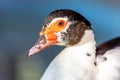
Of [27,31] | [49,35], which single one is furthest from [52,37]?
[27,31]

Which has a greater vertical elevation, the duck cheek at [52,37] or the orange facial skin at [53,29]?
the orange facial skin at [53,29]

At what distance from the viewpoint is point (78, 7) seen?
69.5 inches

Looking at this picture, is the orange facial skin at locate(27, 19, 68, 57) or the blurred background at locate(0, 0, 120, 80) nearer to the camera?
the orange facial skin at locate(27, 19, 68, 57)

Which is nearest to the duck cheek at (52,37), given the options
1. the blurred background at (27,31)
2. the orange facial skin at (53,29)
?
the orange facial skin at (53,29)

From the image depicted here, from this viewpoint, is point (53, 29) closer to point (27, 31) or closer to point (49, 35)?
point (49, 35)

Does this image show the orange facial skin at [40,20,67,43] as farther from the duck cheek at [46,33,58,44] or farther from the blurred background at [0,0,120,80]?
the blurred background at [0,0,120,80]

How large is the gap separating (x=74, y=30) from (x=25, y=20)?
1066 millimetres

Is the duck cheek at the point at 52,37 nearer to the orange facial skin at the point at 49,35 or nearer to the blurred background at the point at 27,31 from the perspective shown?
the orange facial skin at the point at 49,35


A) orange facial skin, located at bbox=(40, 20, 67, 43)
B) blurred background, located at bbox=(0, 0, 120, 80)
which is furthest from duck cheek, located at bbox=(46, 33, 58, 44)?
blurred background, located at bbox=(0, 0, 120, 80)

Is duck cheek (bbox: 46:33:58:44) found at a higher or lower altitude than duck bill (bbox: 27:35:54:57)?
higher

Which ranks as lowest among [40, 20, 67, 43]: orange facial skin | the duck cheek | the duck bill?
the duck bill

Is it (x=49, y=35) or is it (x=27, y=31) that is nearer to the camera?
(x=49, y=35)

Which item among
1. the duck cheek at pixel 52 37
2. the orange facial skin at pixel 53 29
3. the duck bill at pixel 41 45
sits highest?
the orange facial skin at pixel 53 29

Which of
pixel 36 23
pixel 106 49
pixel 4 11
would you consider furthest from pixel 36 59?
pixel 106 49
